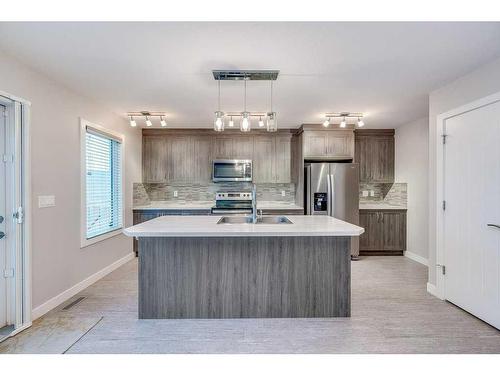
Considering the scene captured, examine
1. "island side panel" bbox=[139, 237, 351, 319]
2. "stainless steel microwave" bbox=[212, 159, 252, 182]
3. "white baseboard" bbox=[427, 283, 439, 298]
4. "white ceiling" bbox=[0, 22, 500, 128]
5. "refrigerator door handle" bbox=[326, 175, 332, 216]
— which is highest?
"white ceiling" bbox=[0, 22, 500, 128]

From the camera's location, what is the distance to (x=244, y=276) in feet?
9.23

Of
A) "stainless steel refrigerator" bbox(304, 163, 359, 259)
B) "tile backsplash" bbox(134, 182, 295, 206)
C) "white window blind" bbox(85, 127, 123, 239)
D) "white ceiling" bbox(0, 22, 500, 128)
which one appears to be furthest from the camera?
"tile backsplash" bbox(134, 182, 295, 206)

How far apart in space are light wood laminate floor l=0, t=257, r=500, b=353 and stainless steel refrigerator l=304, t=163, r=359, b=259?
1.84 meters

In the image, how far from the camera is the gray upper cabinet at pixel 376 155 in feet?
18.2

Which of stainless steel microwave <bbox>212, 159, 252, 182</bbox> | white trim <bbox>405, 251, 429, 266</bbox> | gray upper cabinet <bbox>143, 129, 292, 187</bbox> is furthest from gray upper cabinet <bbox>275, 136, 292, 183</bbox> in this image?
white trim <bbox>405, 251, 429, 266</bbox>

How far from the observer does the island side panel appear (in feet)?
9.17

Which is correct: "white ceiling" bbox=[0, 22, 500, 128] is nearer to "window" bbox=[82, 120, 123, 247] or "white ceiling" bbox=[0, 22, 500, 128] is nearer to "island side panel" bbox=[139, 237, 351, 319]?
"window" bbox=[82, 120, 123, 247]

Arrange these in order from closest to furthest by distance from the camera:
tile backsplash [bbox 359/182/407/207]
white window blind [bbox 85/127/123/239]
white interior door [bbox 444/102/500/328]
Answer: white interior door [bbox 444/102/500/328] < white window blind [bbox 85/127/123/239] < tile backsplash [bbox 359/182/407/207]

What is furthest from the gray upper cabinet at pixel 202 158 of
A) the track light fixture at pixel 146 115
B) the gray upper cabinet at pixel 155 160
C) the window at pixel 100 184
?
the window at pixel 100 184

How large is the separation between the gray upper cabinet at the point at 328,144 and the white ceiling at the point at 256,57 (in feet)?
4.50

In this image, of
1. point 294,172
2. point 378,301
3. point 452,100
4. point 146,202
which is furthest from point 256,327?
point 146,202

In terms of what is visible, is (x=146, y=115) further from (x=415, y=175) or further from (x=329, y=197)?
(x=415, y=175)

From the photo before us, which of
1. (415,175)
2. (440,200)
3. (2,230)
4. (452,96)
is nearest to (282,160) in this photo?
(415,175)

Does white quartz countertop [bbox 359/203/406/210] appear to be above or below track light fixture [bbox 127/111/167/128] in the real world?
below
